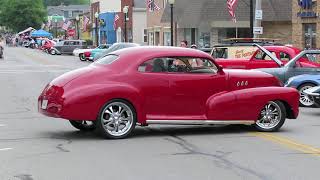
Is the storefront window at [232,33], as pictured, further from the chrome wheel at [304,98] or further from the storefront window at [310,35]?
the chrome wheel at [304,98]

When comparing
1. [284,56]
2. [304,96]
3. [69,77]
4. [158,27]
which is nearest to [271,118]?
[69,77]

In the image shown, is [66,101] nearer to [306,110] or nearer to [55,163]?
[55,163]

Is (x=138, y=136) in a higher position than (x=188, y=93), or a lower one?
lower

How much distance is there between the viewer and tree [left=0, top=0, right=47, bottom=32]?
131 meters

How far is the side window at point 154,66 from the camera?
35.8ft

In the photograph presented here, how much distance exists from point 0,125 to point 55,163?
4541 millimetres

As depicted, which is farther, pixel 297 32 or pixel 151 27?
pixel 151 27

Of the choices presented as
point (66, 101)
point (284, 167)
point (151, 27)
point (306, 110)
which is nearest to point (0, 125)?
point (66, 101)

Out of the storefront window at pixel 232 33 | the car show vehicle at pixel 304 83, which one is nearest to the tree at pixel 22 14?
the storefront window at pixel 232 33

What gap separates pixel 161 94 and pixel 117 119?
0.89 metres

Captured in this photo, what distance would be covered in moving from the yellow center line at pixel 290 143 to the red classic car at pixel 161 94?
1.36 ft

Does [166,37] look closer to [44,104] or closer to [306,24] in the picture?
[306,24]

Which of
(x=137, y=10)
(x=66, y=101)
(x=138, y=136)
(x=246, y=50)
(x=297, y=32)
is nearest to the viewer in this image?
(x=66, y=101)

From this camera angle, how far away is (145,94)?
10.7 m
